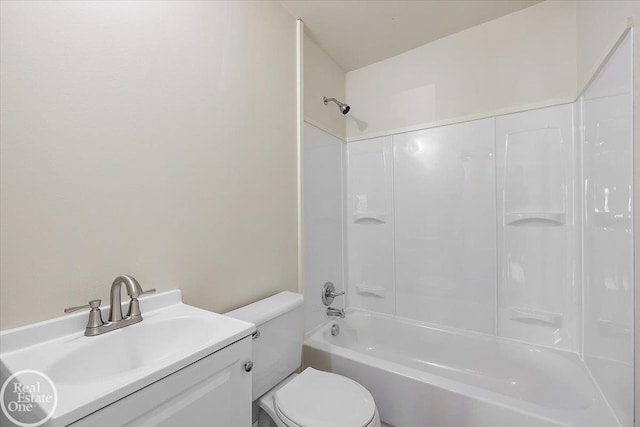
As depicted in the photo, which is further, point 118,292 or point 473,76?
point 473,76

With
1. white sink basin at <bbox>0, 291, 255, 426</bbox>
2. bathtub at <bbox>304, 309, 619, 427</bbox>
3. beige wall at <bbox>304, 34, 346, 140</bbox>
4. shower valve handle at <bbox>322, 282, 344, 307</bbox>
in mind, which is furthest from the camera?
shower valve handle at <bbox>322, 282, 344, 307</bbox>

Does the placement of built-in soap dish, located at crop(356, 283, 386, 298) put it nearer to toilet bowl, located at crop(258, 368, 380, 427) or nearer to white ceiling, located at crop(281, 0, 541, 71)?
toilet bowl, located at crop(258, 368, 380, 427)

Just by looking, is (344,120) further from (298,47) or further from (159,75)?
(159,75)

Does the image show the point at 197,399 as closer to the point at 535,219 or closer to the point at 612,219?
the point at 612,219

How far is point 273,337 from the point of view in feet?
4.15

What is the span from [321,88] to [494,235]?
5.31ft

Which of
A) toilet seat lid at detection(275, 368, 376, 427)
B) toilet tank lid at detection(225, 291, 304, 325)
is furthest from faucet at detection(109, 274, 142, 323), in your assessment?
toilet seat lid at detection(275, 368, 376, 427)

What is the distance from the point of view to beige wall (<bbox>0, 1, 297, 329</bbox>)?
0.75 m

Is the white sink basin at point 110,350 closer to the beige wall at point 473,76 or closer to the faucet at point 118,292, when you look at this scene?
the faucet at point 118,292

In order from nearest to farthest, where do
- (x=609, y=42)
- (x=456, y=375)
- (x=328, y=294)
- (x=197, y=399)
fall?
(x=197, y=399)
(x=609, y=42)
(x=456, y=375)
(x=328, y=294)

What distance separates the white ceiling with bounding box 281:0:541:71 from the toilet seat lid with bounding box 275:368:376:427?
2.07 metres

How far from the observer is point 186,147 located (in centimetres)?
113

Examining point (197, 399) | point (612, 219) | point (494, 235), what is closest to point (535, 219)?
point (494, 235)

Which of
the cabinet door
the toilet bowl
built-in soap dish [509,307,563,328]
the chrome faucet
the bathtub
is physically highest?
the chrome faucet
